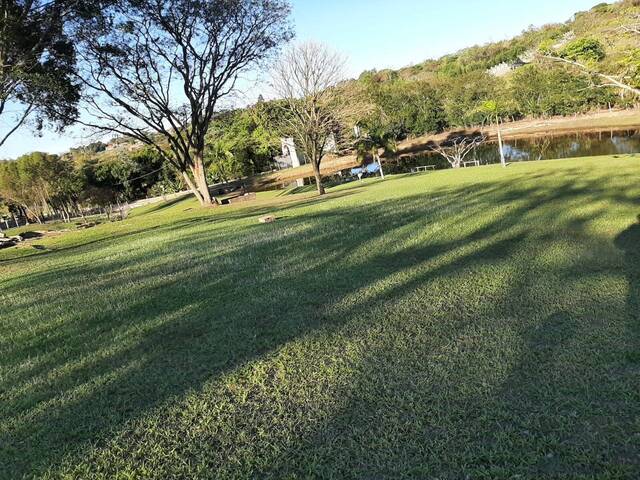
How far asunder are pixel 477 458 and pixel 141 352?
2764 mm

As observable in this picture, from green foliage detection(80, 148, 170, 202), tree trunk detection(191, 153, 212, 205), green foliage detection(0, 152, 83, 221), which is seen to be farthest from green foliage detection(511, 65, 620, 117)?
green foliage detection(0, 152, 83, 221)

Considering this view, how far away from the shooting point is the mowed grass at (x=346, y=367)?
2.25 metres

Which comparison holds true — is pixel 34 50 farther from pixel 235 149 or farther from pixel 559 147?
pixel 235 149

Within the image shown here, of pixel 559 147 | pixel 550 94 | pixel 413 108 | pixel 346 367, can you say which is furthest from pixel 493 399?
pixel 413 108

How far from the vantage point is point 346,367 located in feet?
10.2

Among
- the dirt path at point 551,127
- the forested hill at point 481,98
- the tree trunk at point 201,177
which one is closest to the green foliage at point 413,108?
the forested hill at point 481,98

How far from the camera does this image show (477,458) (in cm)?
213

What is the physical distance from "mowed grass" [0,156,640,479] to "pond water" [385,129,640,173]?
29.6 metres

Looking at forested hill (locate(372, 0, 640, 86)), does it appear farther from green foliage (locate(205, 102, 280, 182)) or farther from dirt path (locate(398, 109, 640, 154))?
green foliage (locate(205, 102, 280, 182))

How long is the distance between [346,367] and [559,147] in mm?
42168

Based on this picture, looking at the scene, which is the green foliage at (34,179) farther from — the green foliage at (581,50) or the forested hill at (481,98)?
the green foliage at (581,50)

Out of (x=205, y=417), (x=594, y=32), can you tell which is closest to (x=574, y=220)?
(x=594, y=32)

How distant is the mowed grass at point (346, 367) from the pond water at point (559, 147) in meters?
29.6

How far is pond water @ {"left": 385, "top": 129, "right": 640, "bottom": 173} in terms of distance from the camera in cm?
3190
